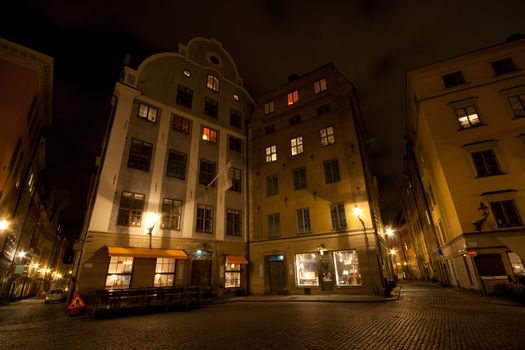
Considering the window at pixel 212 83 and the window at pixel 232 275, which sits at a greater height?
the window at pixel 212 83

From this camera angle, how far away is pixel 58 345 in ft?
23.0

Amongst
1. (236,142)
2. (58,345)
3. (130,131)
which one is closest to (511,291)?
(58,345)

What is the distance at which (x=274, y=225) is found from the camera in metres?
22.6

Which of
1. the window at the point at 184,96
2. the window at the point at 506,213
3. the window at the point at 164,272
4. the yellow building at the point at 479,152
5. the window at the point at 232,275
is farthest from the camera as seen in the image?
the window at the point at 184,96

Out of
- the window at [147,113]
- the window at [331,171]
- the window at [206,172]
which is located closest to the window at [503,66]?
the window at [331,171]

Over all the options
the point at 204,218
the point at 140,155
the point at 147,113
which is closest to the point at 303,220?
the point at 204,218

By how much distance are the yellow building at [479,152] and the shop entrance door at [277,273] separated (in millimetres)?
12900

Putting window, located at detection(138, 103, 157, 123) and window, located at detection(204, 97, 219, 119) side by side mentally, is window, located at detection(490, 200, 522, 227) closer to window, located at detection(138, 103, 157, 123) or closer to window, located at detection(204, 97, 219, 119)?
window, located at detection(204, 97, 219, 119)

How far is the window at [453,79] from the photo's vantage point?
20.4 metres

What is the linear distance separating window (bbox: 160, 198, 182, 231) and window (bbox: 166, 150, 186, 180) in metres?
2.13

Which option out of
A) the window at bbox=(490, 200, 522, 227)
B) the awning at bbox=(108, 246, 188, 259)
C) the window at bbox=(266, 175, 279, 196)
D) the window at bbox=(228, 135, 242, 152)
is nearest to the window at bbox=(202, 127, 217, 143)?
the window at bbox=(228, 135, 242, 152)

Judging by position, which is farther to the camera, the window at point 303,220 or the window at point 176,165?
the window at point 303,220

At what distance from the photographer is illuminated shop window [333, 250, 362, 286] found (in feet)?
59.0

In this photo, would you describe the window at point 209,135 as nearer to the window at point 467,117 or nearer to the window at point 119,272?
the window at point 119,272
